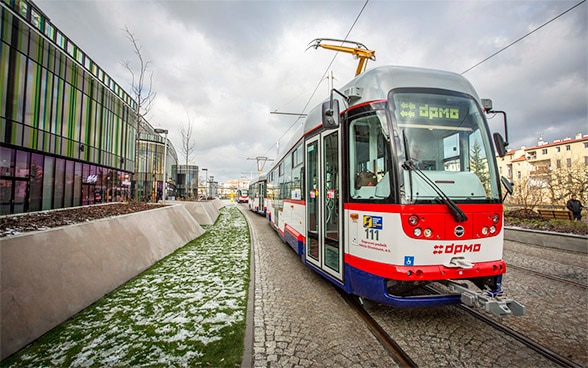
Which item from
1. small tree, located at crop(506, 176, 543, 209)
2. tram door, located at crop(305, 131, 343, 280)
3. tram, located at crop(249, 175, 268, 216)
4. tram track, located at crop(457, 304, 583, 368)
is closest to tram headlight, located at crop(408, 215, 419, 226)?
tram door, located at crop(305, 131, 343, 280)

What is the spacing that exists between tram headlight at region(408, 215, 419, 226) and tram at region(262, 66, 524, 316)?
0.01 m

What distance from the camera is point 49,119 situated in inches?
702

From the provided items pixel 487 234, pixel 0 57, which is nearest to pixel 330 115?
pixel 487 234

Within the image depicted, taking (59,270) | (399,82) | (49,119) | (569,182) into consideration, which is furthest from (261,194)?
(569,182)

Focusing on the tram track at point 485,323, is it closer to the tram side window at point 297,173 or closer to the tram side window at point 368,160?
the tram side window at point 368,160

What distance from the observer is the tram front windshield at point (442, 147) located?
11.8ft

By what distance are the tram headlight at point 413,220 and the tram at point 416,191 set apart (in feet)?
0.04

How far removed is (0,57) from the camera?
14.2m

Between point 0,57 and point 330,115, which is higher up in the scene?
point 0,57

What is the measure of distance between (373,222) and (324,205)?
1.45m

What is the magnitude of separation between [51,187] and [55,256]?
19143mm

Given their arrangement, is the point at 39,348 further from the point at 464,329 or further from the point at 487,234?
the point at 487,234

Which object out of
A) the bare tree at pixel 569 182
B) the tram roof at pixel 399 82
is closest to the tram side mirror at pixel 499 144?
the tram roof at pixel 399 82

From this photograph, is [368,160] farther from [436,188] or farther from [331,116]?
[436,188]
